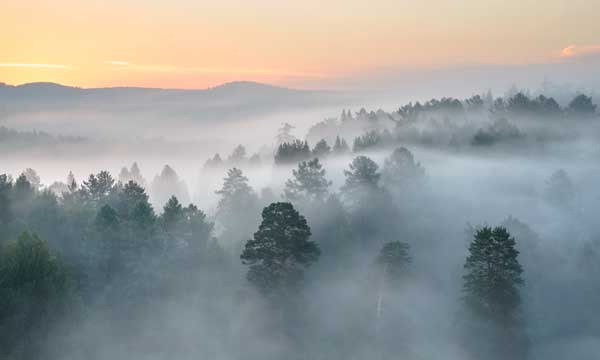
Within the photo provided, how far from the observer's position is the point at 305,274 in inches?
2406

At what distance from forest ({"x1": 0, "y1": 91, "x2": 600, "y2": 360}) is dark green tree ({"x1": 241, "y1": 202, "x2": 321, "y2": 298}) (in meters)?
0.11

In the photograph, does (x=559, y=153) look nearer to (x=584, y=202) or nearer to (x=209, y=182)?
(x=584, y=202)

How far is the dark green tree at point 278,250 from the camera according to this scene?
49.6 m

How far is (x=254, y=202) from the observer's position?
76938 millimetres

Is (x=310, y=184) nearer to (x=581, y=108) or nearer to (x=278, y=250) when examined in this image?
(x=278, y=250)

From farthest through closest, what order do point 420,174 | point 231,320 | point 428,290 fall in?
1. point 420,174
2. point 428,290
3. point 231,320

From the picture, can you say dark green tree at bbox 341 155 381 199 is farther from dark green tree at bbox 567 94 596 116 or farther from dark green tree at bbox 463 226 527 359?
dark green tree at bbox 567 94 596 116

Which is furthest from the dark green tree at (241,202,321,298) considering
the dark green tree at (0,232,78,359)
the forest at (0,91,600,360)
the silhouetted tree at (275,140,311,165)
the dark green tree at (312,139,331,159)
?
the dark green tree at (312,139,331,159)

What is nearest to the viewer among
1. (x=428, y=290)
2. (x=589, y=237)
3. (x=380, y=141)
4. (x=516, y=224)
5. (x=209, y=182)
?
(x=428, y=290)

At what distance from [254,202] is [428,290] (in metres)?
24.7

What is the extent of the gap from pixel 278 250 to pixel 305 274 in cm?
1215

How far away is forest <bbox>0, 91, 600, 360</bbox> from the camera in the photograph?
153 ft

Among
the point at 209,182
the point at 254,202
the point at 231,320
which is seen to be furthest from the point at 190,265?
the point at 209,182

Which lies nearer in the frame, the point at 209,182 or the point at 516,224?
the point at 516,224
